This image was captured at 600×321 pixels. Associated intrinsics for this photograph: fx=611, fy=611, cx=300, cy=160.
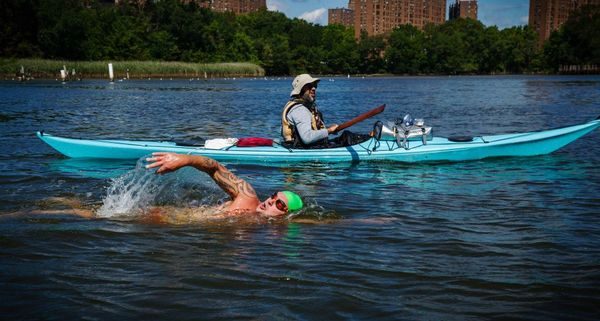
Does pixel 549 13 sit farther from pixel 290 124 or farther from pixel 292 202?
pixel 292 202

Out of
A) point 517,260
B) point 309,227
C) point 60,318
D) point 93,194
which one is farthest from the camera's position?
point 93,194

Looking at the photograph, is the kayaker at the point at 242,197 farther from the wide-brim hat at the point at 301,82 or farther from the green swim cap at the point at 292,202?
the wide-brim hat at the point at 301,82

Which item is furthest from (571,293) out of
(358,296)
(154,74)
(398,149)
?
(154,74)

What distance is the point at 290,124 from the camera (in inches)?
379

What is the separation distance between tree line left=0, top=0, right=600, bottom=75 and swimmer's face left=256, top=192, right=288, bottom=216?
251 ft

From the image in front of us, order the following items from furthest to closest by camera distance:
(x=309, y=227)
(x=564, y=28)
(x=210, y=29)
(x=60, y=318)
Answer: (x=564, y=28), (x=210, y=29), (x=309, y=227), (x=60, y=318)

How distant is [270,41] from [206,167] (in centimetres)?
11237

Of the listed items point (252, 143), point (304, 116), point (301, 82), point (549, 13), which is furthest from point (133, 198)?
point (549, 13)

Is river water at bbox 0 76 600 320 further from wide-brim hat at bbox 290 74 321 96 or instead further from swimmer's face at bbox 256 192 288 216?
wide-brim hat at bbox 290 74 321 96

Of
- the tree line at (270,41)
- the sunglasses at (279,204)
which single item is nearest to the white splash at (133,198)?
the sunglasses at (279,204)

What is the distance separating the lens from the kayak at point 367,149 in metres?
Result: 9.91

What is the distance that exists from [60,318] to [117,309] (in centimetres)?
35

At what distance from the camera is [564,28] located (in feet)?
359

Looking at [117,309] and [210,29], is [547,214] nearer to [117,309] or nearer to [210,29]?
[117,309]
